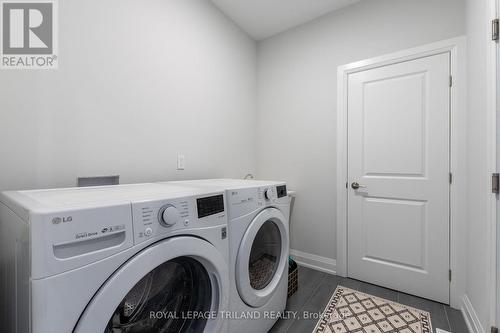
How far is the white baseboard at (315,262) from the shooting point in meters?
2.17

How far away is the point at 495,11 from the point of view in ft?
3.68

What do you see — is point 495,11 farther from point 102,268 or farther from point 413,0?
point 102,268

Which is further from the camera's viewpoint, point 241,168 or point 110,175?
point 241,168

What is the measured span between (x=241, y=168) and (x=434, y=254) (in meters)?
1.76

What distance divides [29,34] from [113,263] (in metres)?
1.30

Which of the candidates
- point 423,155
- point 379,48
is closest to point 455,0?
A: point 379,48

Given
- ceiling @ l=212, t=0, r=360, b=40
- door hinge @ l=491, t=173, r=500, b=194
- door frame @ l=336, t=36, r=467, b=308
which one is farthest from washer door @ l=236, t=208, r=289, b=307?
ceiling @ l=212, t=0, r=360, b=40

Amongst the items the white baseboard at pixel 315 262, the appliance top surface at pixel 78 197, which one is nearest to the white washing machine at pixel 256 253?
the appliance top surface at pixel 78 197

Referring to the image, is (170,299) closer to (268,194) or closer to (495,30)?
(268,194)

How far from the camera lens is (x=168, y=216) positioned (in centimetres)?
76

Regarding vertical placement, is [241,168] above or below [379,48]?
below

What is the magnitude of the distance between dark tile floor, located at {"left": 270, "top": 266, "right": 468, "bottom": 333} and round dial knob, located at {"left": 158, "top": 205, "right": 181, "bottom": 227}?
1.14 metres

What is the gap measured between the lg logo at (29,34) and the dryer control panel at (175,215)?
1.04 metres

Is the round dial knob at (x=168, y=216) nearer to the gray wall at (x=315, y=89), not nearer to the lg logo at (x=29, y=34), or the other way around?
the lg logo at (x=29, y=34)
